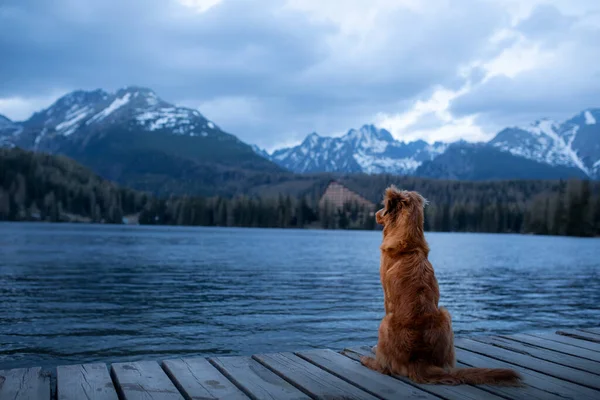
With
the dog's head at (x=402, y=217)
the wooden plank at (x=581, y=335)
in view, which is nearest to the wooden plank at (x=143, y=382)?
the dog's head at (x=402, y=217)

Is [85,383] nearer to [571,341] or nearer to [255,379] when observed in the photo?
[255,379]

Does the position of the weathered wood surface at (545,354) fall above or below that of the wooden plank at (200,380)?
above

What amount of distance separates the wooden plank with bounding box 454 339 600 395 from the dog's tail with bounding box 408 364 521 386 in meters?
0.80

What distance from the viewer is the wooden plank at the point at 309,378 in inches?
210

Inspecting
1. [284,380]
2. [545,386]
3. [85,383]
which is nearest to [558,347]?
[545,386]

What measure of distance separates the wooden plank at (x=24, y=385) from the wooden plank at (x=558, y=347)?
20.8 feet

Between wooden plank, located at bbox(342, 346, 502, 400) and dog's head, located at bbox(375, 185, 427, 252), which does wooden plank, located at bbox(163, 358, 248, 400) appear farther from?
dog's head, located at bbox(375, 185, 427, 252)

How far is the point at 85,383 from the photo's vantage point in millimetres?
5547

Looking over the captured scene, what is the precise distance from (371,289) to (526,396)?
23.3 metres

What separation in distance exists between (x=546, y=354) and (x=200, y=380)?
452 cm

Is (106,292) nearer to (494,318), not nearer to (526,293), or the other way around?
(494,318)

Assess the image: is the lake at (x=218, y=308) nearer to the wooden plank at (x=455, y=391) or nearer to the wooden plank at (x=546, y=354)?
the wooden plank at (x=546, y=354)

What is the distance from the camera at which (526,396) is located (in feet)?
17.4

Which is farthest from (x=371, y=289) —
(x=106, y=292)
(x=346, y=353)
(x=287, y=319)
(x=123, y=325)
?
(x=346, y=353)
